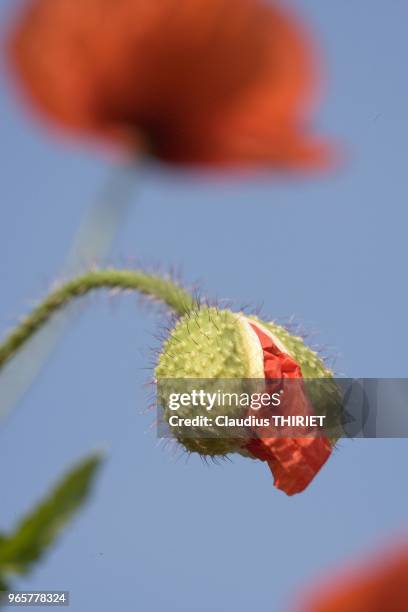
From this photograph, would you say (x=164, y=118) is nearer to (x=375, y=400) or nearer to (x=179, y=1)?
(x=179, y=1)

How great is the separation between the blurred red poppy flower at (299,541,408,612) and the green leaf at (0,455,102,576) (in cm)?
36

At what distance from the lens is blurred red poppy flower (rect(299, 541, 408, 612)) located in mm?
350

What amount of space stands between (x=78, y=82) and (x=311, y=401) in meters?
0.72

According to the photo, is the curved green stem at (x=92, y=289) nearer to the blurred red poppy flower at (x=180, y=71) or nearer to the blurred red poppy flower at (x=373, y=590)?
the blurred red poppy flower at (x=180, y=71)

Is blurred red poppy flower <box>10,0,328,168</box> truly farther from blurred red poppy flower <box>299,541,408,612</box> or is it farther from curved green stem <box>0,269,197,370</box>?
blurred red poppy flower <box>299,541,408,612</box>

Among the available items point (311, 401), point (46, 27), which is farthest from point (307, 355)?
point (46, 27)

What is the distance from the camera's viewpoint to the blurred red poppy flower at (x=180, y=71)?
159 centimetres

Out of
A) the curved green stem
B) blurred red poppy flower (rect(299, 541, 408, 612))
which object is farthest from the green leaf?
the curved green stem

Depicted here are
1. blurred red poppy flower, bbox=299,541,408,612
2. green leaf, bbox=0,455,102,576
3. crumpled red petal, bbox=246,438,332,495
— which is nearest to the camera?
blurred red poppy flower, bbox=299,541,408,612

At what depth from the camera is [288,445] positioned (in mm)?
1479

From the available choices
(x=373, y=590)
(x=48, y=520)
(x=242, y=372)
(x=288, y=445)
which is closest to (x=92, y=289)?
(x=242, y=372)

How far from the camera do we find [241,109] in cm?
167

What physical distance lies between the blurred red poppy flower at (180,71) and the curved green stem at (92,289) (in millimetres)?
258

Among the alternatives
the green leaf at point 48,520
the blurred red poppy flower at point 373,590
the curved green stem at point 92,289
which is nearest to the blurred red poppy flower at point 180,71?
the curved green stem at point 92,289
